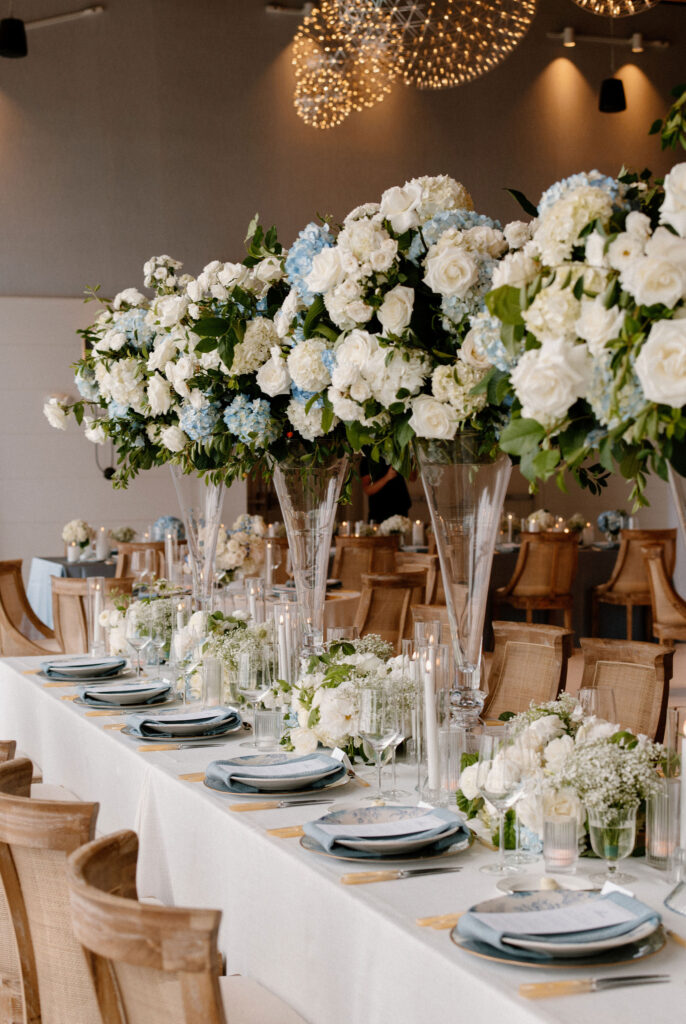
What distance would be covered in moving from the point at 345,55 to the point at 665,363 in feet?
32.1

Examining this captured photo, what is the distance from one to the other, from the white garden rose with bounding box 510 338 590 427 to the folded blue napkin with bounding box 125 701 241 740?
161 centimetres

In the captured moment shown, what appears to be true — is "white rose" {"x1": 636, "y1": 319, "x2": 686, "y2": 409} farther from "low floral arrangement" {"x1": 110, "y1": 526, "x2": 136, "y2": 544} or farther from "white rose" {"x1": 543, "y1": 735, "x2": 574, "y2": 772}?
"low floral arrangement" {"x1": 110, "y1": 526, "x2": 136, "y2": 544}

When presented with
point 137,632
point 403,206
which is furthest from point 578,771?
point 137,632

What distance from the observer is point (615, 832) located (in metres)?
1.88

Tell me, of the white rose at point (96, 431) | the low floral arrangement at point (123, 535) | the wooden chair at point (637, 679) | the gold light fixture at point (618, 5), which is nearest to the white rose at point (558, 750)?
the wooden chair at point (637, 679)

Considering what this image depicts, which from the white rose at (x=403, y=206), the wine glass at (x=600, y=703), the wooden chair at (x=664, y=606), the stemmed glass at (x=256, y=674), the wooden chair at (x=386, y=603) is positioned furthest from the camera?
the wooden chair at (x=664, y=606)

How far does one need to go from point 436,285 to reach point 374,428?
0.44m

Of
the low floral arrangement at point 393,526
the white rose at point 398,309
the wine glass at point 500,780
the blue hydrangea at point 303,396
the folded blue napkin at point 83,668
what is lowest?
the folded blue napkin at point 83,668

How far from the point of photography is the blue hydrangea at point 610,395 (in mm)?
1662

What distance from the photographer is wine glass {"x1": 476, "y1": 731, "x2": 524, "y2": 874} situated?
1928 mm

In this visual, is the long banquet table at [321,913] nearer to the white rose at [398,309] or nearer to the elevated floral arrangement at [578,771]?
the elevated floral arrangement at [578,771]

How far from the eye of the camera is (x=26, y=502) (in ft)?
39.0

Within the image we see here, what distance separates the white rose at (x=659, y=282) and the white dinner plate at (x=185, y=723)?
1.82 metres

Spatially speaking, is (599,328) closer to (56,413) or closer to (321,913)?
(321,913)
